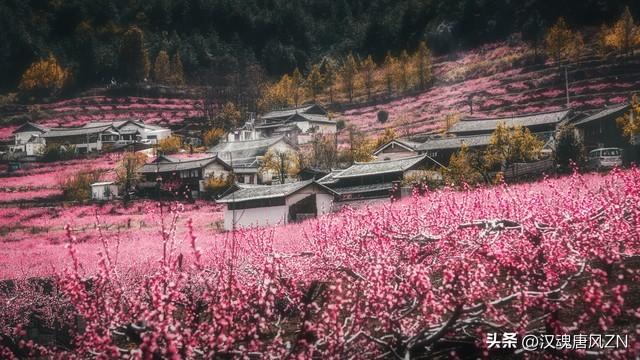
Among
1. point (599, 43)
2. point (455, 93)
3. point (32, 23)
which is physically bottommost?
point (455, 93)

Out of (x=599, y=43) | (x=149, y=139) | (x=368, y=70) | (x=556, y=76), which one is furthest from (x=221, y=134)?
(x=599, y=43)

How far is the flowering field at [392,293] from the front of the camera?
A: 16.7 ft

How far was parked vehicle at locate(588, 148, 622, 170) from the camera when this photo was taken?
2577 cm

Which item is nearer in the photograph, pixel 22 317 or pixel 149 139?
Result: pixel 22 317

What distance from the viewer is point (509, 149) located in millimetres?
28109

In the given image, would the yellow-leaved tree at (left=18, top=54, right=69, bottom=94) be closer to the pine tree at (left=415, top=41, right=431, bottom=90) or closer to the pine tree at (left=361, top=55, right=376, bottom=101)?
the pine tree at (left=361, top=55, right=376, bottom=101)

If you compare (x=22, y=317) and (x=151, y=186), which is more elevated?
(x=151, y=186)

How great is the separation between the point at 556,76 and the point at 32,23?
241 feet

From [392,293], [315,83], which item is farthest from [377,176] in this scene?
[315,83]

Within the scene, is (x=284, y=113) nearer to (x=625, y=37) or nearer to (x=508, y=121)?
(x=508, y=121)

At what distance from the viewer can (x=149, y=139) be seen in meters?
51.0

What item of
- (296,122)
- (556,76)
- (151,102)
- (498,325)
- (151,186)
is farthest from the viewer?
(151,102)

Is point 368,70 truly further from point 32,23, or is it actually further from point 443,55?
point 32,23

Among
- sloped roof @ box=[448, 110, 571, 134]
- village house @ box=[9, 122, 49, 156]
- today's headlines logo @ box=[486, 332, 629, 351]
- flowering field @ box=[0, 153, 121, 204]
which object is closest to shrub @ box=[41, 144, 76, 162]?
village house @ box=[9, 122, 49, 156]
